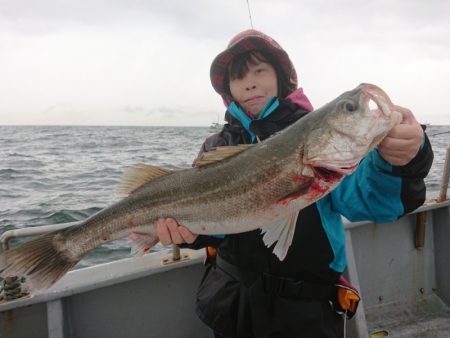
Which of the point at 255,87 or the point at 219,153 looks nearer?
the point at 219,153

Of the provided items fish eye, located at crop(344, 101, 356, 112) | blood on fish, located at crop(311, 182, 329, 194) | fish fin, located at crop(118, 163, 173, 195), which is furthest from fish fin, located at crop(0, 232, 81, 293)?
fish eye, located at crop(344, 101, 356, 112)

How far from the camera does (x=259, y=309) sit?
279 centimetres

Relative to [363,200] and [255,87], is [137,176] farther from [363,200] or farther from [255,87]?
[363,200]

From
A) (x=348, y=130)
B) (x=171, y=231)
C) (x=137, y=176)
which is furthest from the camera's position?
(x=137, y=176)

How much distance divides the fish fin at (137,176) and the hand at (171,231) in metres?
0.39

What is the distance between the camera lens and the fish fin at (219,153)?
282 centimetres

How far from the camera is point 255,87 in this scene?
3391 millimetres

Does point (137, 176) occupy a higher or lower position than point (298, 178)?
higher

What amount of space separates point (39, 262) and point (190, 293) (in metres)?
1.80

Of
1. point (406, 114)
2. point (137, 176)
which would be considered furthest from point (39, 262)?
point (406, 114)

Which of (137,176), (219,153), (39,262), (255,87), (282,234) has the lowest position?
(39,262)

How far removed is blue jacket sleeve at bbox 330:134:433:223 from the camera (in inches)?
92.0

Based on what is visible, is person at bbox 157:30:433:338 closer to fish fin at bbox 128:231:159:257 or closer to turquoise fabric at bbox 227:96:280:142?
turquoise fabric at bbox 227:96:280:142

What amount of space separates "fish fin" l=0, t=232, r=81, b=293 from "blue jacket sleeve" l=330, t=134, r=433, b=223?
2.46m
